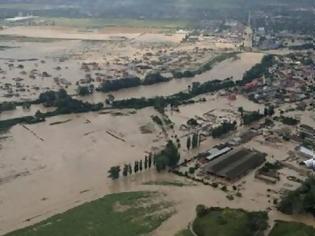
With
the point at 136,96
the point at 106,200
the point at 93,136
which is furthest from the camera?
the point at 136,96

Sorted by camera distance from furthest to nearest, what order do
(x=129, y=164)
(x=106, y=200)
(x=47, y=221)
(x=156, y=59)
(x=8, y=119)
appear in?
(x=156, y=59)
(x=8, y=119)
(x=129, y=164)
(x=106, y=200)
(x=47, y=221)

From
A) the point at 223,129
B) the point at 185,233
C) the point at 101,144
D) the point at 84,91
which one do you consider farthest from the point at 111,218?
the point at 84,91

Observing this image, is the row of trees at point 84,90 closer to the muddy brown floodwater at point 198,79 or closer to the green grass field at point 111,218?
the muddy brown floodwater at point 198,79

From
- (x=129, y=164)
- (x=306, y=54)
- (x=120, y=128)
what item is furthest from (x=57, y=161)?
(x=306, y=54)

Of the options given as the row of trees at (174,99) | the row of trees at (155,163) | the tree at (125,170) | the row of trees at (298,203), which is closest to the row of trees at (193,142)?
the row of trees at (155,163)

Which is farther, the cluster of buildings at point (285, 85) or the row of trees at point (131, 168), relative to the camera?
the cluster of buildings at point (285, 85)

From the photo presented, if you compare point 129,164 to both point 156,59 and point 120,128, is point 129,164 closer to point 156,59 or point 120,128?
point 120,128
